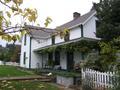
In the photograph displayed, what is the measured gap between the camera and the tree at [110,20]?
61.4 ft

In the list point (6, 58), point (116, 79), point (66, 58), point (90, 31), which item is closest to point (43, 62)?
point (66, 58)

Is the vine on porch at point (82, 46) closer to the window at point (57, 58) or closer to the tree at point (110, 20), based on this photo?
the tree at point (110, 20)

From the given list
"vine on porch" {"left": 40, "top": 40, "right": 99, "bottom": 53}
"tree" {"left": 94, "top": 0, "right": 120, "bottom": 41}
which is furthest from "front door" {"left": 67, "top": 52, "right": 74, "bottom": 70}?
"tree" {"left": 94, "top": 0, "right": 120, "bottom": 41}

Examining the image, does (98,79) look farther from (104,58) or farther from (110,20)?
(110,20)

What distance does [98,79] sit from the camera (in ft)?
39.9

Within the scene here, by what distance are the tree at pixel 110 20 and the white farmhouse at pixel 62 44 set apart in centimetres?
302

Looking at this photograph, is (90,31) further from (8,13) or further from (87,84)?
(8,13)

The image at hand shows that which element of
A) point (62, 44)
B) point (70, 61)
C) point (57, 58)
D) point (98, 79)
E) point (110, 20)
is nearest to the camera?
point (98, 79)

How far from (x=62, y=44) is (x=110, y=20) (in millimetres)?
6678

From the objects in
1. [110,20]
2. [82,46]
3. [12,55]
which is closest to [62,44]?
[82,46]

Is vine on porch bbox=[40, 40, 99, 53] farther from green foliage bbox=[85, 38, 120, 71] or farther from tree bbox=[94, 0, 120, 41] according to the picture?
green foliage bbox=[85, 38, 120, 71]

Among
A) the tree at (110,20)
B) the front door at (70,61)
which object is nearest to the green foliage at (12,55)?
the front door at (70,61)

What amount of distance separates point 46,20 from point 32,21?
0.51 m

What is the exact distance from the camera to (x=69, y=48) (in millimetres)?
22078
